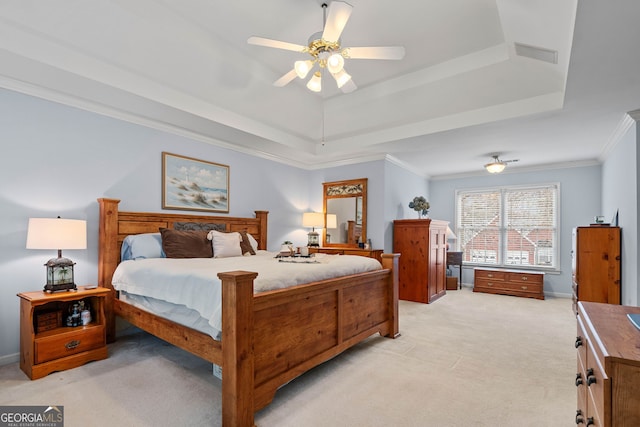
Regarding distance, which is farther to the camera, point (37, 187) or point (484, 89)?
point (484, 89)

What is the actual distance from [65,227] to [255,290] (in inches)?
72.8

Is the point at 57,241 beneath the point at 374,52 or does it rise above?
beneath

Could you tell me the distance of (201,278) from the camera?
2.13 meters

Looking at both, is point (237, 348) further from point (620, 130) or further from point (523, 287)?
point (523, 287)

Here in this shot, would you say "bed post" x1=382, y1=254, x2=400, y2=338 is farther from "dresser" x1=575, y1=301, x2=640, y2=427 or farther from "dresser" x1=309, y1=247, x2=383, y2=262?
"dresser" x1=575, y1=301, x2=640, y2=427

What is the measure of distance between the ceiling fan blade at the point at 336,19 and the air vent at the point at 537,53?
1611 mm

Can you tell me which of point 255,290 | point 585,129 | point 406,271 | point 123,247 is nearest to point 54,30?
point 123,247

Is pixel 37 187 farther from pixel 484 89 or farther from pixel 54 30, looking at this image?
pixel 484 89

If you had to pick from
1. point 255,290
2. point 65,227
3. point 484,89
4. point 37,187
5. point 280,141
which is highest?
point 484,89

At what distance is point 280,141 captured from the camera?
15.0 feet

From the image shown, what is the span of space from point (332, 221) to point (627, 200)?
3953 mm

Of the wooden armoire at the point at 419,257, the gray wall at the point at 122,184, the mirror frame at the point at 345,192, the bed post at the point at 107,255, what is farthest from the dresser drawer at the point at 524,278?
the bed post at the point at 107,255

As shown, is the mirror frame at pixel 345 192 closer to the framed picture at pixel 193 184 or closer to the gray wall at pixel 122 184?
the gray wall at pixel 122 184

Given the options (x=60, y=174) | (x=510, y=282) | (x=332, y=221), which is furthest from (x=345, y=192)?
(x=60, y=174)
